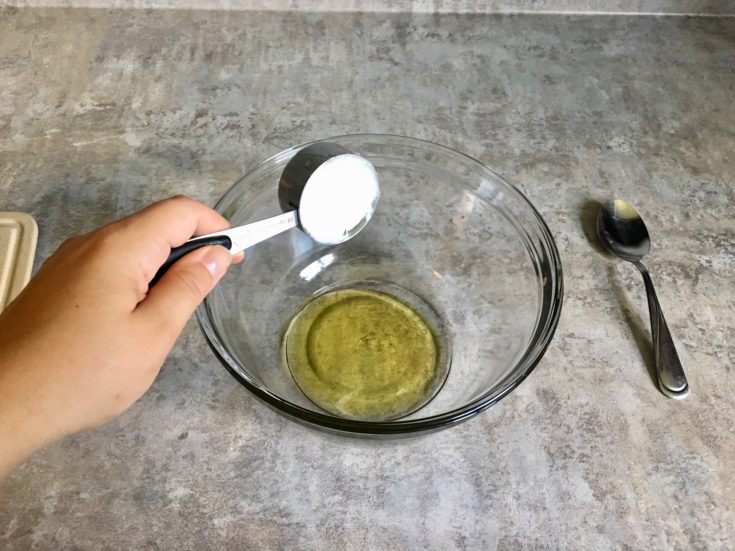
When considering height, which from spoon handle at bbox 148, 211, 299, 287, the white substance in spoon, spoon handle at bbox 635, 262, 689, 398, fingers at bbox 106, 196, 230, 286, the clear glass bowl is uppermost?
fingers at bbox 106, 196, 230, 286

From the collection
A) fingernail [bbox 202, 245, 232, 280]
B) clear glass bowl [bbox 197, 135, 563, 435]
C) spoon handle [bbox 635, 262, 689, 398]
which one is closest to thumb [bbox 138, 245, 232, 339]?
fingernail [bbox 202, 245, 232, 280]

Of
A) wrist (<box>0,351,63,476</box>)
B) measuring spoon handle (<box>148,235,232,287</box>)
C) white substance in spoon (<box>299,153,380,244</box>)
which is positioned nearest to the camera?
wrist (<box>0,351,63,476</box>)

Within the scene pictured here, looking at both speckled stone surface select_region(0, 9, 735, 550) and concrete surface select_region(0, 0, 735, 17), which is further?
concrete surface select_region(0, 0, 735, 17)

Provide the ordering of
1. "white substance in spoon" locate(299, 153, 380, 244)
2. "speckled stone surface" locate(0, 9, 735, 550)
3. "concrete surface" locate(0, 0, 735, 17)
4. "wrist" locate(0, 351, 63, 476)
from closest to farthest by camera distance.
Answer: "wrist" locate(0, 351, 63, 476) → "speckled stone surface" locate(0, 9, 735, 550) → "white substance in spoon" locate(299, 153, 380, 244) → "concrete surface" locate(0, 0, 735, 17)

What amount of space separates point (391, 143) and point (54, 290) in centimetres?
62

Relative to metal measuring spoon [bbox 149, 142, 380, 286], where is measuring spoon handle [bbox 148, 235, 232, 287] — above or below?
above

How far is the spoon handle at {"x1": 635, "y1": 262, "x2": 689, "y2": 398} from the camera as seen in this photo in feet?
3.06

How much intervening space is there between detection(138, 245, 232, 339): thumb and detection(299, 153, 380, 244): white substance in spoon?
0.71ft

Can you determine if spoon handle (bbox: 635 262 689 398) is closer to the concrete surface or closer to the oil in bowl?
the oil in bowl

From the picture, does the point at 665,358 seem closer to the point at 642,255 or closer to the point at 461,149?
the point at 642,255

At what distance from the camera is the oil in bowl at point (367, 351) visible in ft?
3.08

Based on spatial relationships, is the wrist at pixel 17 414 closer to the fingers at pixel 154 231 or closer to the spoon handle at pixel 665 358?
the fingers at pixel 154 231

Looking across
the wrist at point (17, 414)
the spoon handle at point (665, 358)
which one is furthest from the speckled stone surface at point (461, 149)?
the wrist at point (17, 414)

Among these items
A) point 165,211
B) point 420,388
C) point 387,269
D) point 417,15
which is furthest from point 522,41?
point 165,211
